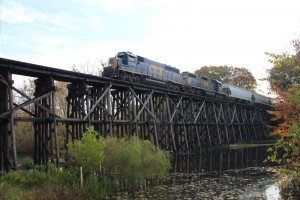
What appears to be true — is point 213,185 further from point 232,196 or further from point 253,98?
point 253,98

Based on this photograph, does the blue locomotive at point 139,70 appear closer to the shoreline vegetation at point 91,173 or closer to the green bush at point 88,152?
the shoreline vegetation at point 91,173

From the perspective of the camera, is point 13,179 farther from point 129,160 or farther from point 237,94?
point 237,94

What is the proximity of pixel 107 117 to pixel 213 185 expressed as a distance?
9.95 m

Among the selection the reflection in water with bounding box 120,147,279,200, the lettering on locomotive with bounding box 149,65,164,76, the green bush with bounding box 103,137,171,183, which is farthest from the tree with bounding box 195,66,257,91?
the green bush with bounding box 103,137,171,183

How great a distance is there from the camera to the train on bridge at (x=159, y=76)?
968 inches

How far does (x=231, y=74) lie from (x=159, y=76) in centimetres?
4608

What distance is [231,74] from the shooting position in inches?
2849

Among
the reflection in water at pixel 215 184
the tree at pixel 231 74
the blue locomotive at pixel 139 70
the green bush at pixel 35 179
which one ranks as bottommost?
the reflection in water at pixel 215 184

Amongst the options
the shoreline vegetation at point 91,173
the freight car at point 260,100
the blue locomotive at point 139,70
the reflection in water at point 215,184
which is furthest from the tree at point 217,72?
the shoreline vegetation at point 91,173

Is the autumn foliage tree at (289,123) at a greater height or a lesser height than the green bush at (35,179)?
greater

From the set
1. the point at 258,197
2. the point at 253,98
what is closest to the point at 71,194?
the point at 258,197

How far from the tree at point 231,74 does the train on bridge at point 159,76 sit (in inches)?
942

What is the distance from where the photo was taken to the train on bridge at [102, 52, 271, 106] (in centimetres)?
2458

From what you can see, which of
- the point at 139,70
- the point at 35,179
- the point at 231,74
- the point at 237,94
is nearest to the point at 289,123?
the point at 35,179
